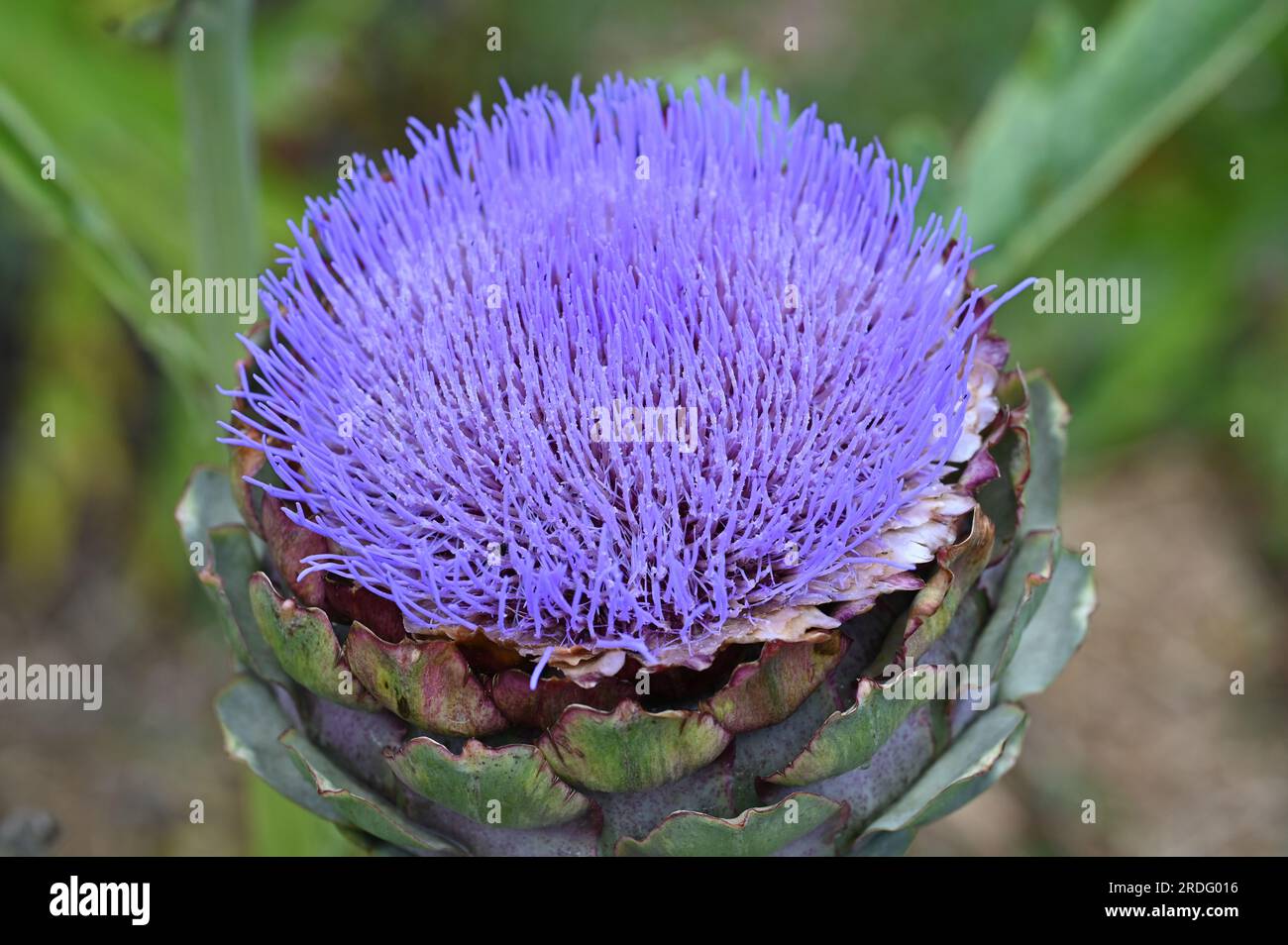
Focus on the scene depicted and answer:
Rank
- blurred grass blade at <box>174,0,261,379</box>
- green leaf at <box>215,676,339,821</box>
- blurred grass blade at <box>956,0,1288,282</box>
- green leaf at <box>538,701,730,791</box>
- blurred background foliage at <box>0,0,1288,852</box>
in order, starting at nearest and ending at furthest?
green leaf at <box>538,701,730,791</box>
green leaf at <box>215,676,339,821</box>
blurred grass blade at <box>174,0,261,379</box>
blurred grass blade at <box>956,0,1288,282</box>
blurred background foliage at <box>0,0,1288,852</box>

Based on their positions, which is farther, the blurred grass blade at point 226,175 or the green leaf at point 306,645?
the blurred grass blade at point 226,175

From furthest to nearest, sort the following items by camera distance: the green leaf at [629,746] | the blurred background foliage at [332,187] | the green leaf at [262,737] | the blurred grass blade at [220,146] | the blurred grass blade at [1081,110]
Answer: the blurred background foliage at [332,187] → the blurred grass blade at [1081,110] → the blurred grass blade at [220,146] → the green leaf at [262,737] → the green leaf at [629,746]

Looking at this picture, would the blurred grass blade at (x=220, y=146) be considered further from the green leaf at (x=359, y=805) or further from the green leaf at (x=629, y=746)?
the green leaf at (x=629, y=746)

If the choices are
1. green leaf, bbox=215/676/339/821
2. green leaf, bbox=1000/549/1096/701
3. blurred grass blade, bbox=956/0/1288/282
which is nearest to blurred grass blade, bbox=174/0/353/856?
green leaf, bbox=215/676/339/821

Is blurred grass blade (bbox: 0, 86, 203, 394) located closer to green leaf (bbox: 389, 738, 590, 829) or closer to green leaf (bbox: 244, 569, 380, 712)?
green leaf (bbox: 244, 569, 380, 712)

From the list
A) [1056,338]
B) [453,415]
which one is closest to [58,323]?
[453,415]

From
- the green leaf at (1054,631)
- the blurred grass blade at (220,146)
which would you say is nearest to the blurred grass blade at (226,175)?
the blurred grass blade at (220,146)
